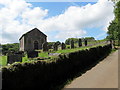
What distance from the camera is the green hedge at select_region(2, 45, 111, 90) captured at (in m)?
6.90

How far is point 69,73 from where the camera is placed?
12102mm

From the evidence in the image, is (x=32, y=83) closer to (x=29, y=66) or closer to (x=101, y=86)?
(x=29, y=66)

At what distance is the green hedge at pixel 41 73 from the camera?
6902 millimetres

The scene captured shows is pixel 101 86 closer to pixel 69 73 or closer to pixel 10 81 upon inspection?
pixel 69 73

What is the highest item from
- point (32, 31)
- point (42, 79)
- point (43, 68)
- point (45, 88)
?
point (32, 31)

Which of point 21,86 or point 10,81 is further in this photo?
point 21,86

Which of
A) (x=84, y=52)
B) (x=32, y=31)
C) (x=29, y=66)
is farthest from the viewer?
(x=32, y=31)

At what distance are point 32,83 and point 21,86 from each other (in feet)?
2.78

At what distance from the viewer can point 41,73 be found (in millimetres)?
8828

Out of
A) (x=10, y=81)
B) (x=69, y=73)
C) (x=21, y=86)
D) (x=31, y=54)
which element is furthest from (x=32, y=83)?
(x=31, y=54)

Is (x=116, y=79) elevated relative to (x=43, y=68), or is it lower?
lower

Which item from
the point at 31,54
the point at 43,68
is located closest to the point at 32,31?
the point at 31,54

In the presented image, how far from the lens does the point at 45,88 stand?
903 cm

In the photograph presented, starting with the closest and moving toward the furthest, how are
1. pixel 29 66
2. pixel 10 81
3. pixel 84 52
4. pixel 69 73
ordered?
pixel 10 81 < pixel 29 66 < pixel 69 73 < pixel 84 52
